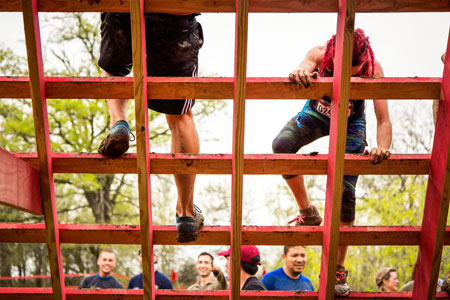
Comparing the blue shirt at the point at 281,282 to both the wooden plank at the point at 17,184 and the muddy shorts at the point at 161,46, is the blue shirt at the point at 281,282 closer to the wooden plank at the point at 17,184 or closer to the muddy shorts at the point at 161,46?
the muddy shorts at the point at 161,46

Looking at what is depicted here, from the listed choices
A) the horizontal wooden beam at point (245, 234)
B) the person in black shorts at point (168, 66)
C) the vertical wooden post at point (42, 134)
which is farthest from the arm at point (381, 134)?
the vertical wooden post at point (42, 134)

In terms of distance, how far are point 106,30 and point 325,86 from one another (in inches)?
39.7

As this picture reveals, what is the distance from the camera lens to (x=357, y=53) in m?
2.37

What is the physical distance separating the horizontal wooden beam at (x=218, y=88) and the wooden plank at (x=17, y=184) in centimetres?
31

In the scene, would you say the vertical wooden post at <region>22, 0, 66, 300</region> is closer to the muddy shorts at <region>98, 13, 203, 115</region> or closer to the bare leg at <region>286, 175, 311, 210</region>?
the muddy shorts at <region>98, 13, 203, 115</region>

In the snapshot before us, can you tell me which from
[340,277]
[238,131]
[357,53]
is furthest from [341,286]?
[357,53]

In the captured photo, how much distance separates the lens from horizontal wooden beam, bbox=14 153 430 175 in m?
2.11

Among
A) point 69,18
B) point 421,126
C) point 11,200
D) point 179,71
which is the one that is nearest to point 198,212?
point 179,71

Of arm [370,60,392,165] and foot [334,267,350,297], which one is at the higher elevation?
arm [370,60,392,165]

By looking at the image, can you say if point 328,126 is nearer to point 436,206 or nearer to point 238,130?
point 436,206

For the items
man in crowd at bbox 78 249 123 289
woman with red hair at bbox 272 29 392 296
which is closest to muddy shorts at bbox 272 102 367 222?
woman with red hair at bbox 272 29 392 296

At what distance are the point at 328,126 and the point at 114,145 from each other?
4.26 feet

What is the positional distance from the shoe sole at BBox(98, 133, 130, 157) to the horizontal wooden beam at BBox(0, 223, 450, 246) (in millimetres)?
372

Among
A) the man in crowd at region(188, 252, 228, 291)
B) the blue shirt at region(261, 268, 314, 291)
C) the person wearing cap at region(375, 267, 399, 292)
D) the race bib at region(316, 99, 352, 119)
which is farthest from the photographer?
the person wearing cap at region(375, 267, 399, 292)
